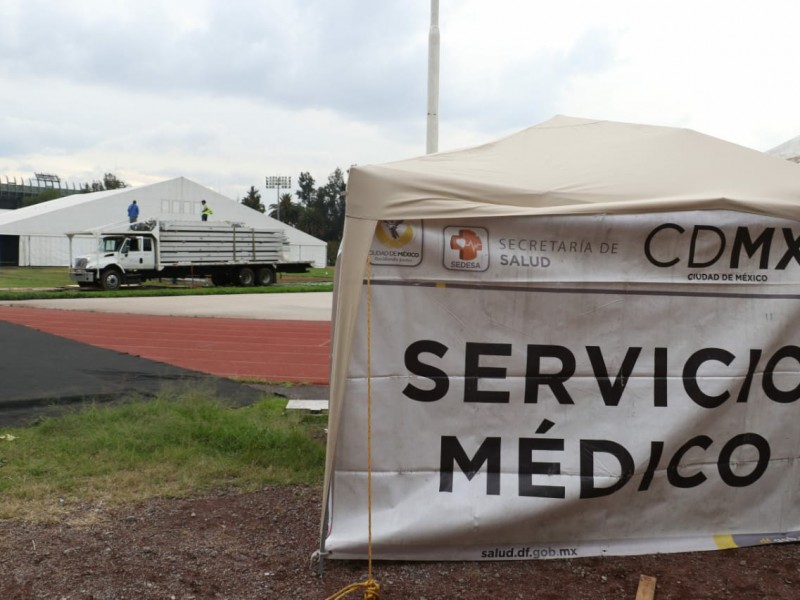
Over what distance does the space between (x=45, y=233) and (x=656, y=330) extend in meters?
51.0

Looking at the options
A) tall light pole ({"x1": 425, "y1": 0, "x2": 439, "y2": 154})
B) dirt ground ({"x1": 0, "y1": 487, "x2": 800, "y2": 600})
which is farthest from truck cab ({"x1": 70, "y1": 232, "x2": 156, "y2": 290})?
dirt ground ({"x1": 0, "y1": 487, "x2": 800, "y2": 600})

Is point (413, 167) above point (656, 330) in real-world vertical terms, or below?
above

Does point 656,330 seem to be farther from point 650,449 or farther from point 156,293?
point 156,293

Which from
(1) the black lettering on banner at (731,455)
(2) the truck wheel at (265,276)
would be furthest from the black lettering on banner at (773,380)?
(2) the truck wheel at (265,276)

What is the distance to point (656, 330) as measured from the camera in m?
4.40

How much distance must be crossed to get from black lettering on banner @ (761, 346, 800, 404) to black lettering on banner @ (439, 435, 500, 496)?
168cm

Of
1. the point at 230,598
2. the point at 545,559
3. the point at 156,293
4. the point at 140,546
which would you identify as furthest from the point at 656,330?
the point at 156,293

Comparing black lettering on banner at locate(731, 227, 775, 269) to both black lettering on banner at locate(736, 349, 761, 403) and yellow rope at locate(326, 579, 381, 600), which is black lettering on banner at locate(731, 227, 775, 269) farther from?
yellow rope at locate(326, 579, 381, 600)

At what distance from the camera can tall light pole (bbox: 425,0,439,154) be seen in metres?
13.0

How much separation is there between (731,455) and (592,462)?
2.86 ft

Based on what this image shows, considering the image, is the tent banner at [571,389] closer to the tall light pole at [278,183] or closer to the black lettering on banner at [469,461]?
the black lettering on banner at [469,461]

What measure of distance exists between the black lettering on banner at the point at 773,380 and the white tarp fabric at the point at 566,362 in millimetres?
13

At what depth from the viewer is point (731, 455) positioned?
14.8ft

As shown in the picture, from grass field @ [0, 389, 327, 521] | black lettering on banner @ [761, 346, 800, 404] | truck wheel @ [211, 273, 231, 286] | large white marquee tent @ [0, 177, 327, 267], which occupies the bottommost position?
grass field @ [0, 389, 327, 521]
